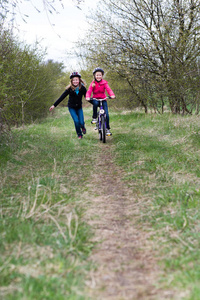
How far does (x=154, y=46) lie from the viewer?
998 centimetres

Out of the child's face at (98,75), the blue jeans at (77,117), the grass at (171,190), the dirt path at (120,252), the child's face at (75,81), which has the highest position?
the child's face at (98,75)

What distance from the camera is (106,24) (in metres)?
10.6

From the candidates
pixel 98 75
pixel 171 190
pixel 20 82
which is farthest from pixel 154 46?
pixel 171 190

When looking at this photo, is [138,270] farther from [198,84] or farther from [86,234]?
[198,84]

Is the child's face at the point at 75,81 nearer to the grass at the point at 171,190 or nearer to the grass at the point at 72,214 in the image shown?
the grass at the point at 171,190

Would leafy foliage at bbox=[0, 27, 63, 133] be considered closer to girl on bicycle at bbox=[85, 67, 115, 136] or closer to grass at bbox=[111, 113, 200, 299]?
girl on bicycle at bbox=[85, 67, 115, 136]

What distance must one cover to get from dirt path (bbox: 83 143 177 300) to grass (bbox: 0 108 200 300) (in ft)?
0.30

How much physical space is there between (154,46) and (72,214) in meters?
8.52

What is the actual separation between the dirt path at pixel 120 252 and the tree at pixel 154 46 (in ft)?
22.2

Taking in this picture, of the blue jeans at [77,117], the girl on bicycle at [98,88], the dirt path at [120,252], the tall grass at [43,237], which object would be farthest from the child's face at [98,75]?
the dirt path at [120,252]

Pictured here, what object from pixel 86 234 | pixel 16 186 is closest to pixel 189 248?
pixel 86 234

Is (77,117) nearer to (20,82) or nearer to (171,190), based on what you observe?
(20,82)

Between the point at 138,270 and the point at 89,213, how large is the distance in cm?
119

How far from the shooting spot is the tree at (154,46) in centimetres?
920
